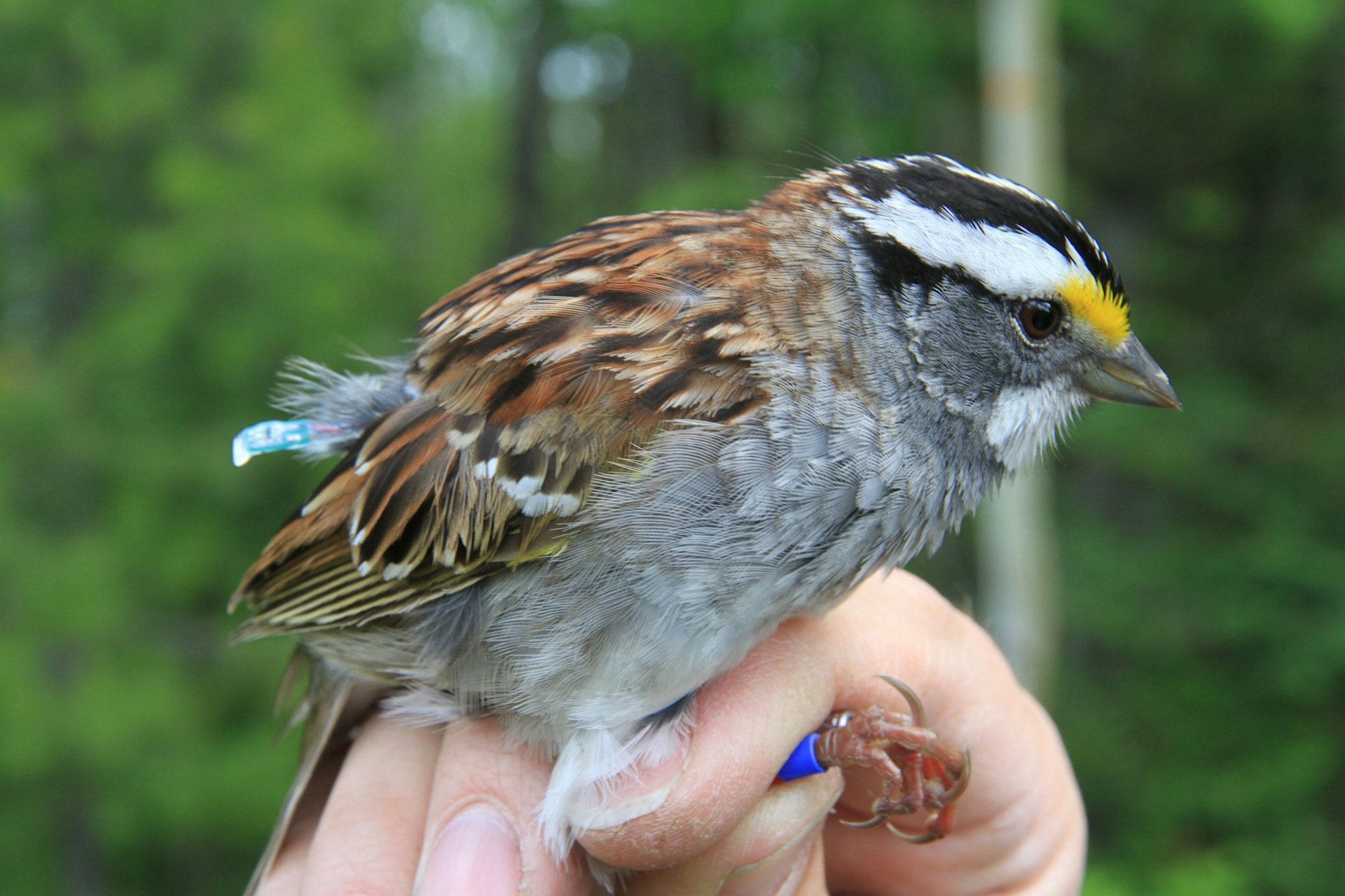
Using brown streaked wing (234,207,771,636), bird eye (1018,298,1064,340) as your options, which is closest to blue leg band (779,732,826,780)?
brown streaked wing (234,207,771,636)

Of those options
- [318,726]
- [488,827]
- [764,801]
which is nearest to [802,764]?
[764,801]

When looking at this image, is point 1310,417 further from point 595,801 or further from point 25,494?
point 25,494

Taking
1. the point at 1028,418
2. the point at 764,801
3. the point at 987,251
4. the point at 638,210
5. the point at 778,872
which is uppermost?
the point at 987,251

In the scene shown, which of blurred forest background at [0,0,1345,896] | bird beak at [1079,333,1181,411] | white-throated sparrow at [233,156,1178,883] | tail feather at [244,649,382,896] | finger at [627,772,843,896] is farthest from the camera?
blurred forest background at [0,0,1345,896]

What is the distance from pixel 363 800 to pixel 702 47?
4.99 meters

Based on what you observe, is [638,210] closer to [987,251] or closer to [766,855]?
[987,251]

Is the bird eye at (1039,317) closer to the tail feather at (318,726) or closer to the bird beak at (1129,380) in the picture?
the bird beak at (1129,380)

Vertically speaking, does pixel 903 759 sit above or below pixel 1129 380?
below

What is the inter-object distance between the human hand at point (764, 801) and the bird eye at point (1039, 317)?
1.76 feet

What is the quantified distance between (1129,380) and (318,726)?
1.60 meters

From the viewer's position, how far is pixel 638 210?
23.1 ft

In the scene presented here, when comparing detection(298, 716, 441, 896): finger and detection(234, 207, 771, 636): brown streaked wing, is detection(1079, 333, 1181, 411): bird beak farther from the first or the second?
detection(298, 716, 441, 896): finger

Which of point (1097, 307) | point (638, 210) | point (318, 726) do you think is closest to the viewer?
point (1097, 307)

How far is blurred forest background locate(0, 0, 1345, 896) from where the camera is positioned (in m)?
6.02
